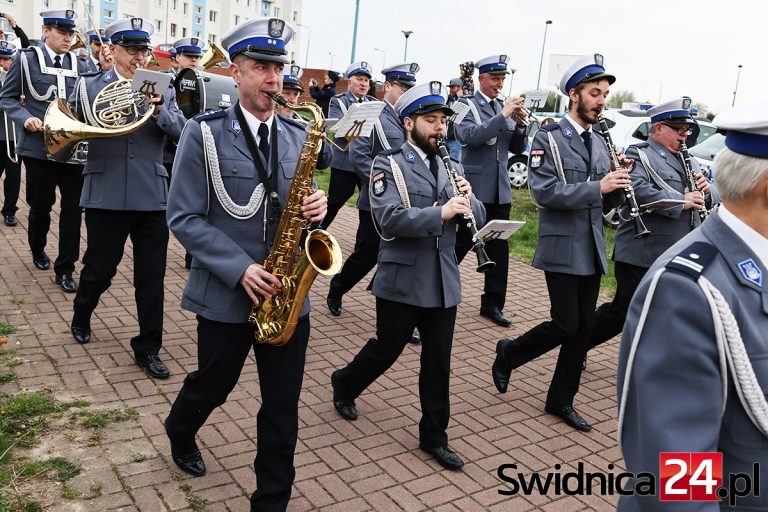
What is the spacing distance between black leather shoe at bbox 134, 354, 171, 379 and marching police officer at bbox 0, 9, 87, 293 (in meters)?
1.94

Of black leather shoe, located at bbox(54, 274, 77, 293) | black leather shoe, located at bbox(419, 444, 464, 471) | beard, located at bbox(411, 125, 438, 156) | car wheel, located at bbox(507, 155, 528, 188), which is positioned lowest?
black leather shoe, located at bbox(419, 444, 464, 471)

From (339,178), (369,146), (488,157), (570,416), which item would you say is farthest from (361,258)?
(570,416)

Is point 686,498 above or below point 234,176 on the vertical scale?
below

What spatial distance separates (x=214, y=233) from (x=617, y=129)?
12.3 m

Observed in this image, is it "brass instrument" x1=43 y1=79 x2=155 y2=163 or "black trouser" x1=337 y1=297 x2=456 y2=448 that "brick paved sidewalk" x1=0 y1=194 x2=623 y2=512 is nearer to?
"black trouser" x1=337 y1=297 x2=456 y2=448

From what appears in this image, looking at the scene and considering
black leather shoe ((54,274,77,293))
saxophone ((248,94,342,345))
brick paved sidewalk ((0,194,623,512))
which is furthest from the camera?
black leather shoe ((54,274,77,293))

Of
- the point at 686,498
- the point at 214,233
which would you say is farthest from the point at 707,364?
the point at 214,233

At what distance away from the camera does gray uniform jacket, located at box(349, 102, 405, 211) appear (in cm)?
683

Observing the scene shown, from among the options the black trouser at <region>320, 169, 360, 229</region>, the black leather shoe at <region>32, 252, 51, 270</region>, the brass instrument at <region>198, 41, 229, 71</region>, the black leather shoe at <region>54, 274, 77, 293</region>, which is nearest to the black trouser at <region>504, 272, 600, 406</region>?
the black trouser at <region>320, 169, 360, 229</region>

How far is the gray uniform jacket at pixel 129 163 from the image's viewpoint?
5191 millimetres

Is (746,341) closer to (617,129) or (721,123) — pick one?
(721,123)

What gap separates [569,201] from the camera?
4883 mm

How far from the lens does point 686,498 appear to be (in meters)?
1.88

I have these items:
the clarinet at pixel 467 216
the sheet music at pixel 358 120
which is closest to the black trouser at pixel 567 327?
the clarinet at pixel 467 216
